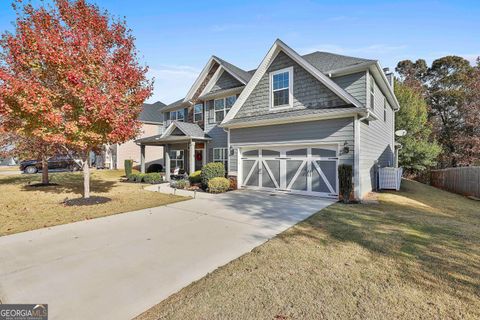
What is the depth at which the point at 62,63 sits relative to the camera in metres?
7.99

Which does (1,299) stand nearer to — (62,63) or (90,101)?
(90,101)

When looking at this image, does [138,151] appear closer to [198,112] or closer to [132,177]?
[132,177]

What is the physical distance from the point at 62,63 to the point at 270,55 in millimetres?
8841

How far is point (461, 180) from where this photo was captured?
1445 centimetres

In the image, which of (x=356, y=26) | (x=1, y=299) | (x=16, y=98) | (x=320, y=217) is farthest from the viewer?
(x=356, y=26)

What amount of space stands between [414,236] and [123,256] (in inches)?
246

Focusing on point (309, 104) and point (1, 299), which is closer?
point (1, 299)

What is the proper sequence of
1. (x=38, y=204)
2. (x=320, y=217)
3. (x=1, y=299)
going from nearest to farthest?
(x=1, y=299) < (x=320, y=217) < (x=38, y=204)

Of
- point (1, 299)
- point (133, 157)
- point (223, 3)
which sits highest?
point (223, 3)

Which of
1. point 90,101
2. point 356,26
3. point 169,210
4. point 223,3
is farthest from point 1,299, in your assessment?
point 356,26

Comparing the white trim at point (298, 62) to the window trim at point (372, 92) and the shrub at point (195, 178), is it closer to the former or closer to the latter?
the window trim at point (372, 92)

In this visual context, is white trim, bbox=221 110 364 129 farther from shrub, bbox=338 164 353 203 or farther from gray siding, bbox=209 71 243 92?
gray siding, bbox=209 71 243 92

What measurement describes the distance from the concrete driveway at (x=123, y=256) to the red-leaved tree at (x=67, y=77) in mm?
3924

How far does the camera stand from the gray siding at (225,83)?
623 inches
